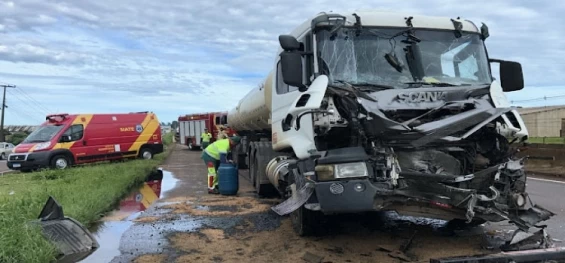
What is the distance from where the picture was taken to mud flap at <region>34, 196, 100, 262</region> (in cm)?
617

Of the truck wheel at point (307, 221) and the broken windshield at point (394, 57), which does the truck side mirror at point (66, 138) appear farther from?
the broken windshield at point (394, 57)

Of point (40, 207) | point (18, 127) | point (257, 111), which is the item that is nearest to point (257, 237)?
point (40, 207)

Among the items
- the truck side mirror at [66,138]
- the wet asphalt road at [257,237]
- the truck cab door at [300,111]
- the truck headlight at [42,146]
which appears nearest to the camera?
the truck cab door at [300,111]

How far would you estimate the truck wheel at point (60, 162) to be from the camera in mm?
20734

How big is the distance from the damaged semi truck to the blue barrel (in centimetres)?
462

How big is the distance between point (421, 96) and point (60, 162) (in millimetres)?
18594

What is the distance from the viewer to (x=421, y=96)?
18.6ft

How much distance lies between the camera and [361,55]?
633 cm

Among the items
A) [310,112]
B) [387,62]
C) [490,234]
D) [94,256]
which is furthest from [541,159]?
[94,256]

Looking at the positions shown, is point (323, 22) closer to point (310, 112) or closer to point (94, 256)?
point (310, 112)

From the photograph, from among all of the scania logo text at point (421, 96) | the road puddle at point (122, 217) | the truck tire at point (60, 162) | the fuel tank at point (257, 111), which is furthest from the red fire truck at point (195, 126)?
the scania logo text at point (421, 96)

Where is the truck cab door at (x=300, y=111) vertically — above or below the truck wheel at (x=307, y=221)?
above

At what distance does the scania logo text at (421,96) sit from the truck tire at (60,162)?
1823 centimetres

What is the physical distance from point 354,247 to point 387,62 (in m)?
2.29
